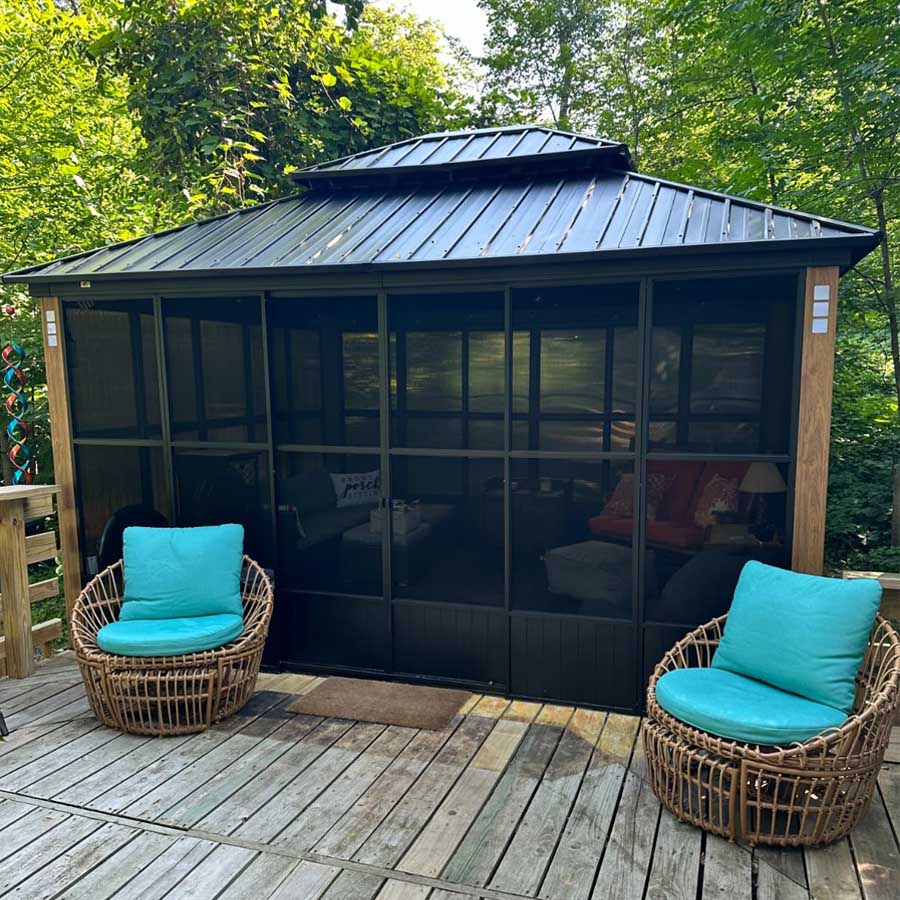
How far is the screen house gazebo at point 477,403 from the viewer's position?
305 centimetres

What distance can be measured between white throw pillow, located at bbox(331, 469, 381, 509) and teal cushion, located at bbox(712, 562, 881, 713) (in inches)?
73.3

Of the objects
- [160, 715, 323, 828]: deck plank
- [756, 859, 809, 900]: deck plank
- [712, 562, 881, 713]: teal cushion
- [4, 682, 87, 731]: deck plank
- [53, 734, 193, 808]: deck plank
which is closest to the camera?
[756, 859, 809, 900]: deck plank

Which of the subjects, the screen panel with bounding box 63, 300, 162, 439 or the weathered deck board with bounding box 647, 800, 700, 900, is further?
the screen panel with bounding box 63, 300, 162, 439

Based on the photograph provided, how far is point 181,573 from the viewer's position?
342cm

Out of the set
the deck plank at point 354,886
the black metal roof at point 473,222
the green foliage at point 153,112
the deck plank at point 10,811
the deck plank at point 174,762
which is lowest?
the deck plank at point 174,762

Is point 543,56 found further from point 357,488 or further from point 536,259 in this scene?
point 357,488

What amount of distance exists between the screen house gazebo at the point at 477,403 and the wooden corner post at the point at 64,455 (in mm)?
13

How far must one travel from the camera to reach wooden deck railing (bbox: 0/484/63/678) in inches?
147

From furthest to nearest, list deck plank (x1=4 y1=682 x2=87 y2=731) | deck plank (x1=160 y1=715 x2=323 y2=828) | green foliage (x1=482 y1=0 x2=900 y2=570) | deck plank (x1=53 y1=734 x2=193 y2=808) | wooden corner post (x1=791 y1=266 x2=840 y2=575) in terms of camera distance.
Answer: green foliage (x1=482 y1=0 x2=900 y2=570)
deck plank (x1=4 y1=682 x2=87 y2=731)
wooden corner post (x1=791 y1=266 x2=840 y2=575)
deck plank (x1=53 y1=734 x2=193 y2=808)
deck plank (x1=160 y1=715 x2=323 y2=828)

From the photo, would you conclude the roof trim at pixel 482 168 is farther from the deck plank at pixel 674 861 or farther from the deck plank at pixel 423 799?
the deck plank at pixel 674 861

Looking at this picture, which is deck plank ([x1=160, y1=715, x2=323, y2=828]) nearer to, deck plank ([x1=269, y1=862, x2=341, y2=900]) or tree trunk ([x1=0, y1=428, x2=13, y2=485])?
deck plank ([x1=269, y1=862, x2=341, y2=900])

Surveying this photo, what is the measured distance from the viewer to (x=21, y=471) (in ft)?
13.4

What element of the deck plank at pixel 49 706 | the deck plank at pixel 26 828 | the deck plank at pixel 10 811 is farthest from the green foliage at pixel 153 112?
the deck plank at pixel 26 828

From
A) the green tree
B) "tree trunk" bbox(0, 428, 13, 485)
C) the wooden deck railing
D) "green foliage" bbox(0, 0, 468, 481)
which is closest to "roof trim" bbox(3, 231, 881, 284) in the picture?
the wooden deck railing
